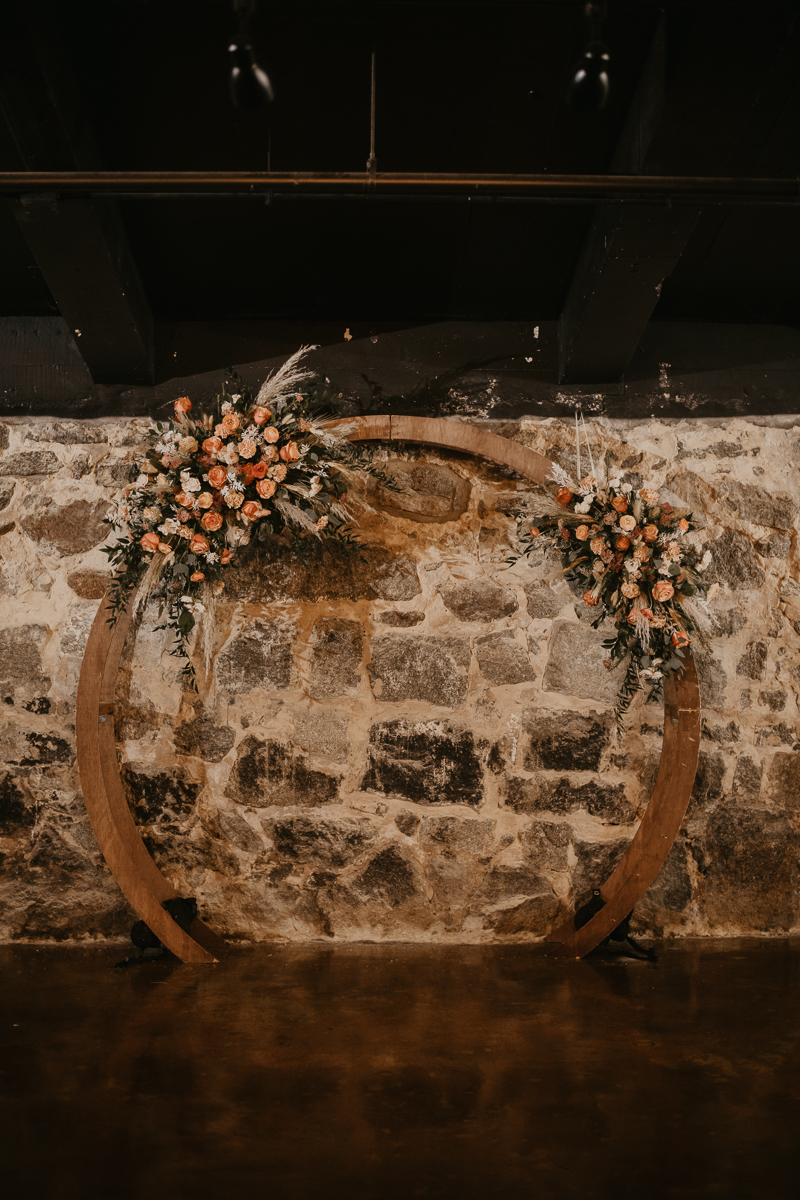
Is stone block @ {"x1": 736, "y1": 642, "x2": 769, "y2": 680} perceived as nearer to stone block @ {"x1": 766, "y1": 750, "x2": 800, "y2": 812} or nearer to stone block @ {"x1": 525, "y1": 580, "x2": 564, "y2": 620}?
stone block @ {"x1": 766, "y1": 750, "x2": 800, "y2": 812}

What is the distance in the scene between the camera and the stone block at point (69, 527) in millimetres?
3070

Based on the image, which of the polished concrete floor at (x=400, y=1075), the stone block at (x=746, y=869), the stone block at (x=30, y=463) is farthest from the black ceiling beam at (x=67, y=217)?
the stone block at (x=746, y=869)

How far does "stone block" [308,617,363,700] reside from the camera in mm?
2957

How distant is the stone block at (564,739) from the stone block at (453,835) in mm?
→ 332

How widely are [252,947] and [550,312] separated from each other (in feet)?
9.44

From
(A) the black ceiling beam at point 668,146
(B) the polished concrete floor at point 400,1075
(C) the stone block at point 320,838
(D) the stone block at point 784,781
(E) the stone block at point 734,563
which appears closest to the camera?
(B) the polished concrete floor at point 400,1075

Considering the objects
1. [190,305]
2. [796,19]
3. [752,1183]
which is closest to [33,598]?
[190,305]

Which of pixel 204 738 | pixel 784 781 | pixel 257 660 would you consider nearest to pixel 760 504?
pixel 784 781

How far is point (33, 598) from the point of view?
120 inches

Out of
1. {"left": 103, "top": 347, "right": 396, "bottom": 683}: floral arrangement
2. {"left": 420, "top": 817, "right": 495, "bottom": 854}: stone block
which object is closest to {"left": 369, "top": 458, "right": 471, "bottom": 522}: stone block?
{"left": 103, "top": 347, "right": 396, "bottom": 683}: floral arrangement

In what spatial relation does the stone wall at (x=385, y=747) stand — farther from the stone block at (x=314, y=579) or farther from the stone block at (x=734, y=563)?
the stone block at (x=734, y=563)

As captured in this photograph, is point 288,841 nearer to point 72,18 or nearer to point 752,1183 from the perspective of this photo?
point 752,1183

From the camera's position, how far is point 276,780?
2936 millimetres

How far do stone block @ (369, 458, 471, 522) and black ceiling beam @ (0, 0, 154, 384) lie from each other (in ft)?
3.68
